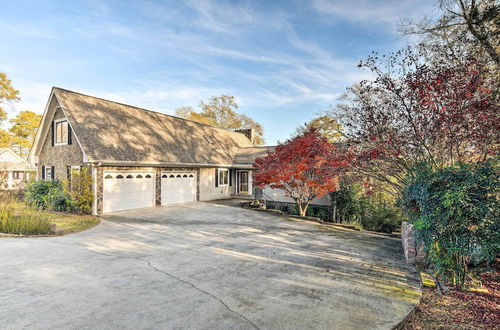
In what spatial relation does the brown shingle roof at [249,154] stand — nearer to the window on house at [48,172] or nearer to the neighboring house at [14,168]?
the window on house at [48,172]

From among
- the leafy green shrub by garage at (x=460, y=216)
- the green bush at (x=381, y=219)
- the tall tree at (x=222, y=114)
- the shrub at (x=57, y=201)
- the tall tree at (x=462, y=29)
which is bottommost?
the green bush at (x=381, y=219)

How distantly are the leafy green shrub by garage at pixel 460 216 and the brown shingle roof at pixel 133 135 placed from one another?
41.5 ft

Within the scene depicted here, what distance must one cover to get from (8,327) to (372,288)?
5.77m

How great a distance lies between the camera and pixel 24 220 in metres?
8.70

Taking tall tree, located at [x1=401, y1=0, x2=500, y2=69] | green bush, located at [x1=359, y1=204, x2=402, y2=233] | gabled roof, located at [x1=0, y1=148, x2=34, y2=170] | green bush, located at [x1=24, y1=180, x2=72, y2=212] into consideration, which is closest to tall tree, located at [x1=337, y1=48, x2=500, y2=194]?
tall tree, located at [x1=401, y1=0, x2=500, y2=69]

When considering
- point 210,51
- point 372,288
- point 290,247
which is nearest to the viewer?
point 372,288

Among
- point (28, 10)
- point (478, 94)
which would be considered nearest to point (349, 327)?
point (478, 94)

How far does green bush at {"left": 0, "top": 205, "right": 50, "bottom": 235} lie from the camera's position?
27.5 ft

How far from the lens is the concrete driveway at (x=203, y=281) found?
11.5 feet

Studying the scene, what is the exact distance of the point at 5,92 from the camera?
2739 centimetres

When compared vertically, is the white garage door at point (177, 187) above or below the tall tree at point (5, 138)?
below

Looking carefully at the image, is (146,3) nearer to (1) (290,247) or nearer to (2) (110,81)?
Result: (2) (110,81)

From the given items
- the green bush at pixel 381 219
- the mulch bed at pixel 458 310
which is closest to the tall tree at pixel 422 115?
the mulch bed at pixel 458 310

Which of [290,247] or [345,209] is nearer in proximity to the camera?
[290,247]
